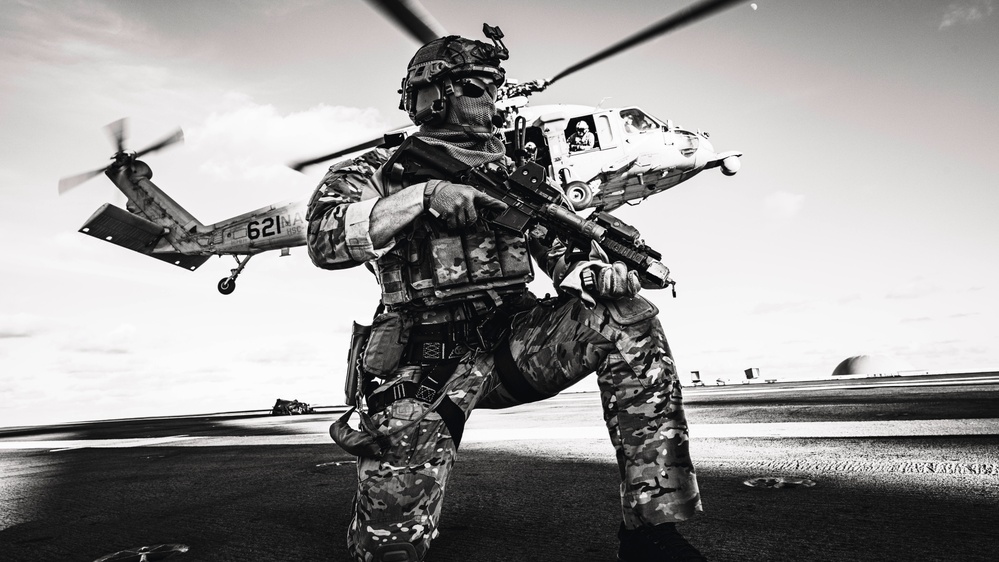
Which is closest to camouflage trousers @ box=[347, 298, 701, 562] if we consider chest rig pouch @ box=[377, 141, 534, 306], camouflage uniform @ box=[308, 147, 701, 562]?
camouflage uniform @ box=[308, 147, 701, 562]

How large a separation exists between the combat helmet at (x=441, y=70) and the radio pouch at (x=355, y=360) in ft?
3.12

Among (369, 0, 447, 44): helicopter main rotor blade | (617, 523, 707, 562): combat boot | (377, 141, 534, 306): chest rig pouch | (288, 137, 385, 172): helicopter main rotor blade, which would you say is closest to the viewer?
(617, 523, 707, 562): combat boot

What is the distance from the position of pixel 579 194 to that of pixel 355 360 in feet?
32.6

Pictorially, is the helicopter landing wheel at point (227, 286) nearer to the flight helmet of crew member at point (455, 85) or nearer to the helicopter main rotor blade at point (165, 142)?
the helicopter main rotor blade at point (165, 142)

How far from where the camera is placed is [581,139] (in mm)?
12711

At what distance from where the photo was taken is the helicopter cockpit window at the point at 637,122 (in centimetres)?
1295

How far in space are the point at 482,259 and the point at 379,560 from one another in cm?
116

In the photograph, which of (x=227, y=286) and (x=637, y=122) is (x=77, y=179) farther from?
(x=637, y=122)

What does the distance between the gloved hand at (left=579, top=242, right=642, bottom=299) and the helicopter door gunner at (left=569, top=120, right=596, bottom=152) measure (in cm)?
1077

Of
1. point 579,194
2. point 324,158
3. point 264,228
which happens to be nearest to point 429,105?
point 324,158

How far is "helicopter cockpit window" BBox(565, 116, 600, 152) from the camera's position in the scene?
12.6 meters

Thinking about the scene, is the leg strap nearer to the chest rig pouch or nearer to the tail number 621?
the chest rig pouch

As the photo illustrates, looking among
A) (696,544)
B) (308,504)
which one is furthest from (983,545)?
(308,504)

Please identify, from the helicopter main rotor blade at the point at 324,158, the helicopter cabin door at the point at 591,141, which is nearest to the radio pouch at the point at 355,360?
the helicopter main rotor blade at the point at 324,158
